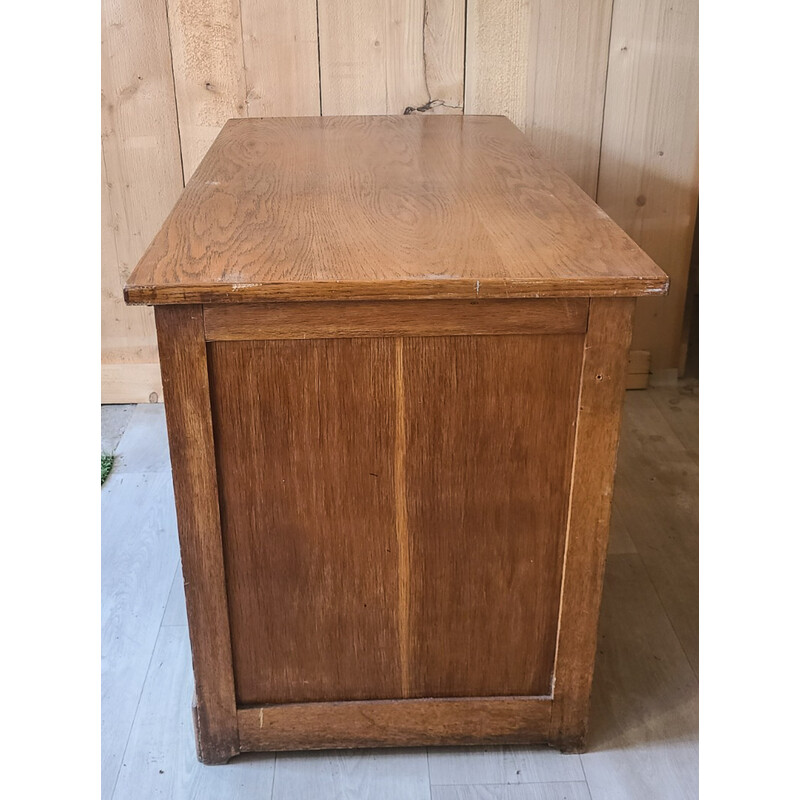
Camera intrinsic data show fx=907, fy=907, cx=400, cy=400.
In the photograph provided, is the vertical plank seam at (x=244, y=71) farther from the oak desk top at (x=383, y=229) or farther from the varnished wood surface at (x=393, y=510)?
the varnished wood surface at (x=393, y=510)

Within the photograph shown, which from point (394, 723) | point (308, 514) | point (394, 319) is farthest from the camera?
point (394, 723)

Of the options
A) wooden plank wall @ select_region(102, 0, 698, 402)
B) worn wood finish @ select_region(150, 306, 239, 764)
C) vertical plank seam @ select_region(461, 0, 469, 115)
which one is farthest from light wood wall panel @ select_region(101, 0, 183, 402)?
worn wood finish @ select_region(150, 306, 239, 764)

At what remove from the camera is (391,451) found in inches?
44.0

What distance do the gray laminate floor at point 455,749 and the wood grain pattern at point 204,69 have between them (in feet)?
2.51

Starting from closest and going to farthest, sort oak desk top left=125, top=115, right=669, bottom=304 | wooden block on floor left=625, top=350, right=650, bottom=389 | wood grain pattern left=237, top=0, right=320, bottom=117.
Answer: oak desk top left=125, top=115, right=669, bottom=304, wood grain pattern left=237, top=0, right=320, bottom=117, wooden block on floor left=625, top=350, right=650, bottom=389

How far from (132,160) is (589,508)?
1435 millimetres

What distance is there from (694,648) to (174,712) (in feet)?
2.74

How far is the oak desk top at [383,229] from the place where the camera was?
3.32 feet

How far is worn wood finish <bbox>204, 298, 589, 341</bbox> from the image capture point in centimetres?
104

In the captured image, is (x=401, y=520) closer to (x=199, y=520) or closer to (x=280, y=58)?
(x=199, y=520)

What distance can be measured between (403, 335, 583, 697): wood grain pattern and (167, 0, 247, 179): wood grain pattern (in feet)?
3.92

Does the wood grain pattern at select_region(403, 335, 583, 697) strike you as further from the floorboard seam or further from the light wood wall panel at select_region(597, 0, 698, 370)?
the light wood wall panel at select_region(597, 0, 698, 370)

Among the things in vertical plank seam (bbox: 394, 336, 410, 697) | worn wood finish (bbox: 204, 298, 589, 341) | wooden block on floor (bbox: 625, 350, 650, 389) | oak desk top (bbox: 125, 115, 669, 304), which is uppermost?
oak desk top (bbox: 125, 115, 669, 304)

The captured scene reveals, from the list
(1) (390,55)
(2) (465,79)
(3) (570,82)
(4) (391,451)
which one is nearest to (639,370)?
(3) (570,82)
